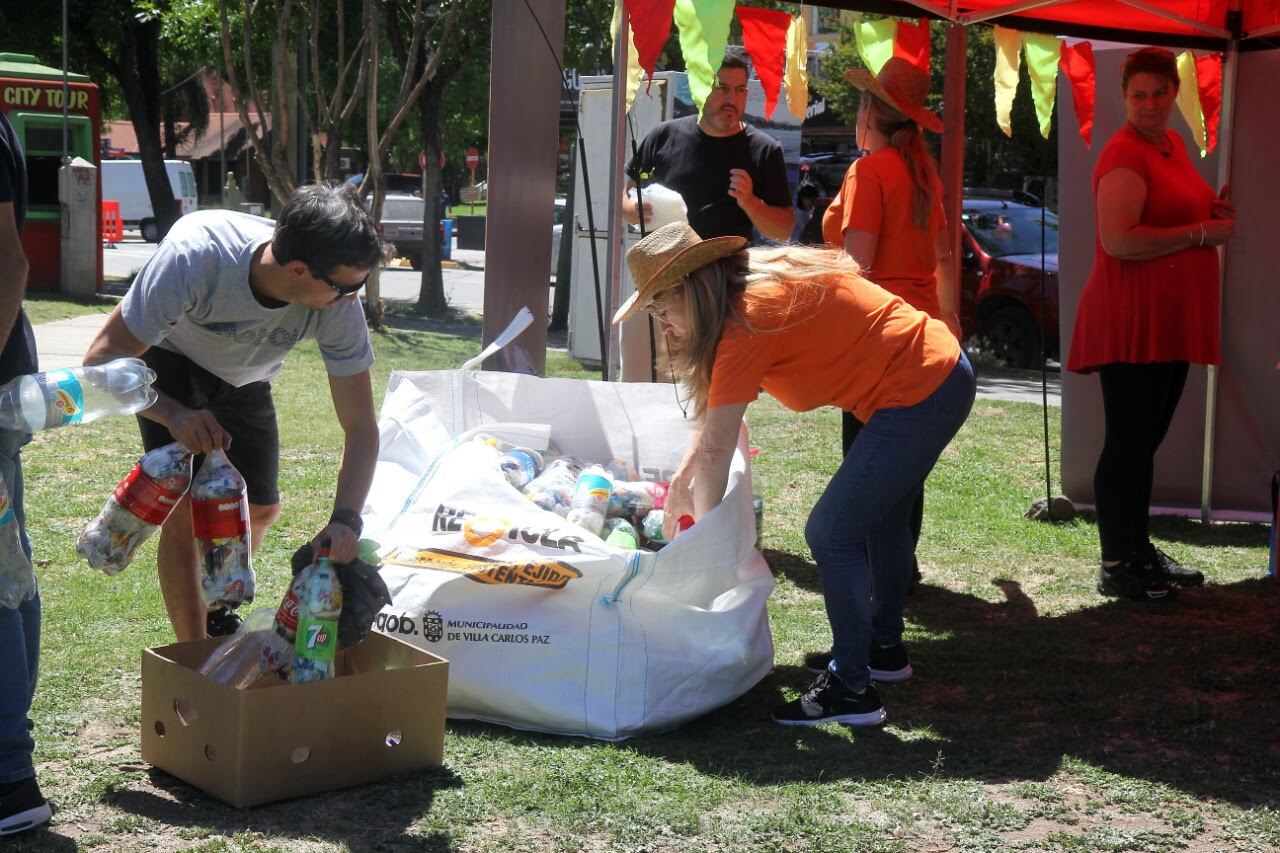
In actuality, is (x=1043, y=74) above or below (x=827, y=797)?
above

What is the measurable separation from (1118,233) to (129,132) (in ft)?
233

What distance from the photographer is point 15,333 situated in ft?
9.71

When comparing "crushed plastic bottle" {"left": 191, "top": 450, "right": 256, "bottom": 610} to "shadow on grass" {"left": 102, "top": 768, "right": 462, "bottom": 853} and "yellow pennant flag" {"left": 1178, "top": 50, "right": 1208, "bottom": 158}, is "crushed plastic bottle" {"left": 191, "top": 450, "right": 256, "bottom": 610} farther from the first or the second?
"yellow pennant flag" {"left": 1178, "top": 50, "right": 1208, "bottom": 158}

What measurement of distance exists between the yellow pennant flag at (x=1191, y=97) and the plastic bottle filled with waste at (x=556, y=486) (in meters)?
3.63

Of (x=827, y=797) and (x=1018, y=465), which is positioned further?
(x=1018, y=465)

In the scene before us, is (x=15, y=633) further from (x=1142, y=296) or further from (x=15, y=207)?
(x=1142, y=296)

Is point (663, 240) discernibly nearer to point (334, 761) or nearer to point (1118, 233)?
point (334, 761)

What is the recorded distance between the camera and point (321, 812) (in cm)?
312

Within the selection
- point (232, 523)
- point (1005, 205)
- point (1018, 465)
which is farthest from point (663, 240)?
point (1005, 205)

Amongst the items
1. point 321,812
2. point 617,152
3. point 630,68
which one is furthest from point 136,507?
point 630,68

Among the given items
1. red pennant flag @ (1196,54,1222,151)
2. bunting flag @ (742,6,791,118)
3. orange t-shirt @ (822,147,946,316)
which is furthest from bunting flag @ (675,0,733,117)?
red pennant flag @ (1196,54,1222,151)

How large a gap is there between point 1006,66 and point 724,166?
165 centimetres

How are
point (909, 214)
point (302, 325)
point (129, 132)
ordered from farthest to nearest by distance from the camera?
point (129, 132) → point (909, 214) → point (302, 325)

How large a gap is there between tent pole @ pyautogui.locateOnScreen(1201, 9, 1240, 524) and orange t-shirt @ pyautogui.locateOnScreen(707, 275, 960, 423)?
10.5 feet
